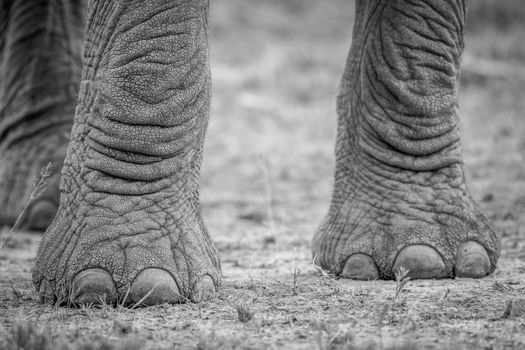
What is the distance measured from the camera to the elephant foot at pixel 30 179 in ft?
12.9

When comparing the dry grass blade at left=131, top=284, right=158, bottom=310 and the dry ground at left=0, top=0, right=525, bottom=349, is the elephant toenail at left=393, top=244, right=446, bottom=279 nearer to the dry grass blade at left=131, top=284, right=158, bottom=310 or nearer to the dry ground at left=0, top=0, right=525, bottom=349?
the dry ground at left=0, top=0, right=525, bottom=349

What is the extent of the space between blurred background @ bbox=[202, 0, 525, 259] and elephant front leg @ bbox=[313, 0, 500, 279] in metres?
0.67

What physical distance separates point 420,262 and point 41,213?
1.91 m

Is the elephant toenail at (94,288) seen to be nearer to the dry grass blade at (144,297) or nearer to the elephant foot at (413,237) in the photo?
the dry grass blade at (144,297)

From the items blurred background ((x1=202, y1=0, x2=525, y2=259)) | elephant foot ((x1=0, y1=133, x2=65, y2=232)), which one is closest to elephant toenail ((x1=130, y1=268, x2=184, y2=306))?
blurred background ((x1=202, y1=0, x2=525, y2=259))

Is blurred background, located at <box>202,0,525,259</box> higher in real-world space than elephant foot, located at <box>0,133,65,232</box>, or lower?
higher

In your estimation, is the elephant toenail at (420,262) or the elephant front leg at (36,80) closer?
the elephant toenail at (420,262)

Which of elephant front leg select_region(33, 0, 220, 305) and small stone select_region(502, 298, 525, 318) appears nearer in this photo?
small stone select_region(502, 298, 525, 318)

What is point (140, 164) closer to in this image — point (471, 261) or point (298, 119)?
point (471, 261)

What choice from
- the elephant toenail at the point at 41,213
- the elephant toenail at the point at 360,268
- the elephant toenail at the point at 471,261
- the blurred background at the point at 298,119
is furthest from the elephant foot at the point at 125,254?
the elephant toenail at the point at 41,213

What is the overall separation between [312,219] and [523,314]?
7.36 feet

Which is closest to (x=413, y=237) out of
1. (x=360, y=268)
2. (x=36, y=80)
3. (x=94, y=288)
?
(x=360, y=268)

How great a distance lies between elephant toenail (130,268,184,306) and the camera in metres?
2.36

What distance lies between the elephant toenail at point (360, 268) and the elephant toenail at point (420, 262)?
0.08 metres
